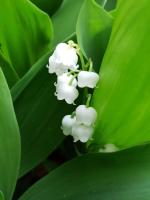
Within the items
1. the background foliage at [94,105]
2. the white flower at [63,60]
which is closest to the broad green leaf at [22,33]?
the background foliage at [94,105]

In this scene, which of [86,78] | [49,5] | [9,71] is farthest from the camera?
[49,5]

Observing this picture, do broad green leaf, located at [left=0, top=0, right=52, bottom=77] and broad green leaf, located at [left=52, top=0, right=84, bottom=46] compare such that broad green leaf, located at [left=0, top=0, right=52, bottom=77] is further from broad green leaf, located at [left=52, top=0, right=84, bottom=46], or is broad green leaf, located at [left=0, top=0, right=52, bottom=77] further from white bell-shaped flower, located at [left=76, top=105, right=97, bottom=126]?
white bell-shaped flower, located at [left=76, top=105, right=97, bottom=126]

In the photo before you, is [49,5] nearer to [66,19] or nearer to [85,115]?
[66,19]

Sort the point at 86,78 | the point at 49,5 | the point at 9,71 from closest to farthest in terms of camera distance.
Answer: the point at 86,78 → the point at 9,71 → the point at 49,5

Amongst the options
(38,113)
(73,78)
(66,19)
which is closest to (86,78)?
(73,78)

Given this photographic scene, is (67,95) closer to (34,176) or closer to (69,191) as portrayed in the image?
(69,191)

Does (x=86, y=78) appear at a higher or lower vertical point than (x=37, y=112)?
higher
